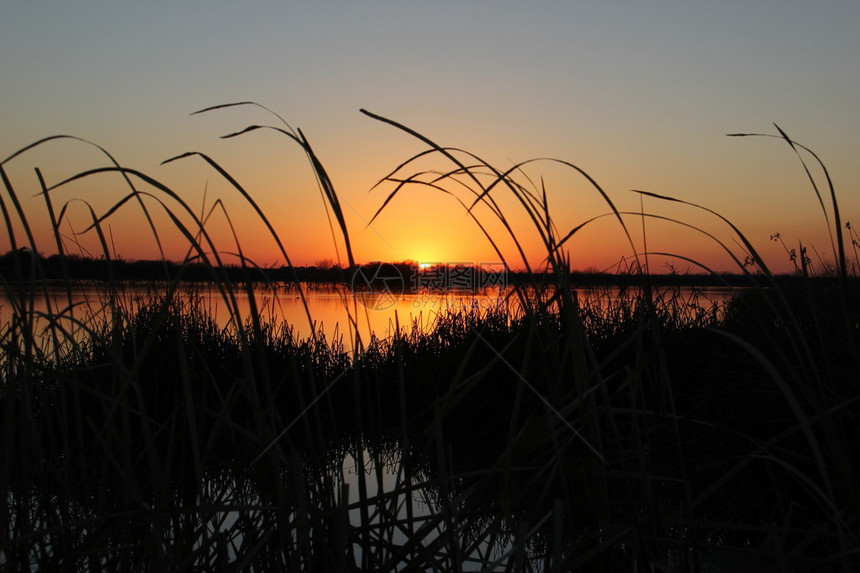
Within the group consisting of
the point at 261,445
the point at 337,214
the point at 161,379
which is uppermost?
the point at 337,214

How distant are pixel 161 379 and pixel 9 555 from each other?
381 centimetres

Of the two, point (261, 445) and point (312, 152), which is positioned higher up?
point (312, 152)

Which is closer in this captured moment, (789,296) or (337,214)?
(337,214)

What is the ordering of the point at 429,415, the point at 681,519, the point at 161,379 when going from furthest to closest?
the point at 429,415
the point at 161,379
the point at 681,519

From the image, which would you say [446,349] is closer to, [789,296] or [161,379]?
[161,379]

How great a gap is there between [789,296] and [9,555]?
5286 millimetres

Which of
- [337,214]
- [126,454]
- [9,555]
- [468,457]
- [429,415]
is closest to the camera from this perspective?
[337,214]

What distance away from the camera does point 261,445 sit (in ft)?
3.49

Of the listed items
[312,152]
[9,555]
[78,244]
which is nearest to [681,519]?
[312,152]

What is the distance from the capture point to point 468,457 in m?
4.61

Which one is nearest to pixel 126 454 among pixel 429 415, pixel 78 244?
pixel 78 244

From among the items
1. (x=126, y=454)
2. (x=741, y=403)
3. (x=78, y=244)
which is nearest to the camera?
(x=126, y=454)

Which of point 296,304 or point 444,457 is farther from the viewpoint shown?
point 296,304

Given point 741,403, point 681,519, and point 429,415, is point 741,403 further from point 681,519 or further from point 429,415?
point 429,415
